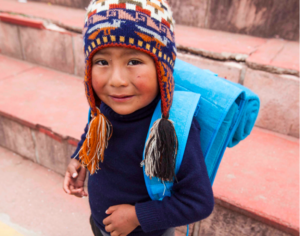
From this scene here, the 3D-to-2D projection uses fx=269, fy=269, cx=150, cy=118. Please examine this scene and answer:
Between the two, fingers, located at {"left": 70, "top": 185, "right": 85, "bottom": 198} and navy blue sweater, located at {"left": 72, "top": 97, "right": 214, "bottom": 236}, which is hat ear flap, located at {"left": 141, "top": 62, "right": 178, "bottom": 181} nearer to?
navy blue sweater, located at {"left": 72, "top": 97, "right": 214, "bottom": 236}

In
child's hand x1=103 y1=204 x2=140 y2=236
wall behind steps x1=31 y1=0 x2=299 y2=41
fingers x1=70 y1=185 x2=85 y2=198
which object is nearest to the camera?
child's hand x1=103 y1=204 x2=140 y2=236

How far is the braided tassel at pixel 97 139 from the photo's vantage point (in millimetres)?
934

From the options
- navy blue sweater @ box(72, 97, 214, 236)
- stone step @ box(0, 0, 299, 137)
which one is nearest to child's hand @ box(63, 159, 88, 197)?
navy blue sweater @ box(72, 97, 214, 236)

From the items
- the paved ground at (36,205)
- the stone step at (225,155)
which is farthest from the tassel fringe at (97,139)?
the paved ground at (36,205)

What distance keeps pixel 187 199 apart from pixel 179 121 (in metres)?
0.23

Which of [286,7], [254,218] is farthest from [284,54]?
[254,218]

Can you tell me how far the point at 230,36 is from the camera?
102 inches

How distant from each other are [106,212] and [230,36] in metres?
2.18

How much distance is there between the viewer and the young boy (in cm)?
79

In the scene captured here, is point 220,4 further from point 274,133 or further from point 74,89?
point 74,89

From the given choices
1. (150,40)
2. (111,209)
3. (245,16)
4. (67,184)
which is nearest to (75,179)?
(67,184)

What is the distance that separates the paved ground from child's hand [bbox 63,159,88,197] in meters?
0.66

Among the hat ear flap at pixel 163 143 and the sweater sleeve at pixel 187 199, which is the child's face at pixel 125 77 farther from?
the sweater sleeve at pixel 187 199

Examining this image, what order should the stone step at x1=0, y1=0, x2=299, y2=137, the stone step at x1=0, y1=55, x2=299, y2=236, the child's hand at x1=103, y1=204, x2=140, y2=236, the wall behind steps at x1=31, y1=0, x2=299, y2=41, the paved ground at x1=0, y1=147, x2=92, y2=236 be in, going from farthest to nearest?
the wall behind steps at x1=31, y1=0, x2=299, y2=41 → the stone step at x1=0, y1=0, x2=299, y2=137 → the paved ground at x1=0, y1=147, x2=92, y2=236 → the stone step at x1=0, y1=55, x2=299, y2=236 → the child's hand at x1=103, y1=204, x2=140, y2=236
